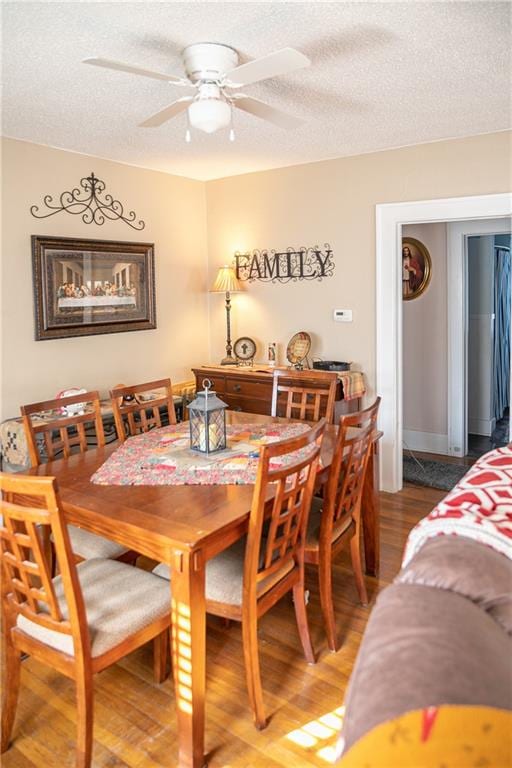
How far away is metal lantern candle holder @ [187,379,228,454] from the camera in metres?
2.59

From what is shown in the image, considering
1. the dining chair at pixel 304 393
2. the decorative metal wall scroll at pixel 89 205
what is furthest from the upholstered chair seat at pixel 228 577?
the decorative metal wall scroll at pixel 89 205

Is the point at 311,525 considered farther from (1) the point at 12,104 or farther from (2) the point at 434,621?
(1) the point at 12,104

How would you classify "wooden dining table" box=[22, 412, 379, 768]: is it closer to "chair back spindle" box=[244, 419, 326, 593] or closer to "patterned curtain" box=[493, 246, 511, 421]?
"chair back spindle" box=[244, 419, 326, 593]

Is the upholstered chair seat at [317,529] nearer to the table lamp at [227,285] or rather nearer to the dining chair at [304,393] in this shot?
the dining chair at [304,393]

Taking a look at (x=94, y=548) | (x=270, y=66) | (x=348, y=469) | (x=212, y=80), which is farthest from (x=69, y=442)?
(x=270, y=66)

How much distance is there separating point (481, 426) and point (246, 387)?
9.27 ft

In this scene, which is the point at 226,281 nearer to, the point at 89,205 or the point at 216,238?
the point at 216,238

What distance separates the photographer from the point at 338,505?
2.51 metres

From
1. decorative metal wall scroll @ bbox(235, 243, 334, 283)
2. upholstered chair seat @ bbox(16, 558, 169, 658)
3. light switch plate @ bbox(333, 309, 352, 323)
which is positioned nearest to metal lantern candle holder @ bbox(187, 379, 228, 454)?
upholstered chair seat @ bbox(16, 558, 169, 658)

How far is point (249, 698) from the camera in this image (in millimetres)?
2150

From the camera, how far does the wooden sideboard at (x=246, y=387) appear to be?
4418mm

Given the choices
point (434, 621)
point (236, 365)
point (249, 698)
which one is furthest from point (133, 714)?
point (236, 365)

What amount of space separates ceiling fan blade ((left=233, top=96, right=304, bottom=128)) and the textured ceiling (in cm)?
18

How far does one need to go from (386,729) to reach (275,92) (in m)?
2.84
